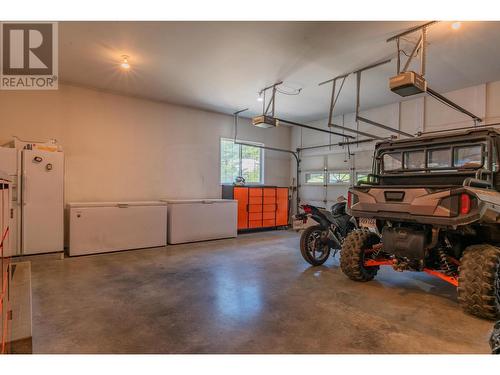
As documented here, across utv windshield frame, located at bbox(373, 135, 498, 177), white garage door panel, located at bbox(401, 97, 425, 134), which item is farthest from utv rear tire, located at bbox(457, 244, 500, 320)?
white garage door panel, located at bbox(401, 97, 425, 134)

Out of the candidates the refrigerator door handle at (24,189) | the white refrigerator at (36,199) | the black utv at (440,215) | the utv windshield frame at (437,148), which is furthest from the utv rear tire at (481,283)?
the refrigerator door handle at (24,189)

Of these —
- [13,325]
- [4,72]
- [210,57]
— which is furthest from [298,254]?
[4,72]

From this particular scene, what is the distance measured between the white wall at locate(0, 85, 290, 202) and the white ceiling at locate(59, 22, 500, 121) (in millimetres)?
431

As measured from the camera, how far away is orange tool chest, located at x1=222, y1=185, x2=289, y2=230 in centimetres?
755

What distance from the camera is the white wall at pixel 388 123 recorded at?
5.32 m

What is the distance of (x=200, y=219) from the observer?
6.39 meters

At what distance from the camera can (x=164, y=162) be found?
668 centimetres

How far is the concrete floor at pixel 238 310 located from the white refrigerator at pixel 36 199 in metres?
0.33

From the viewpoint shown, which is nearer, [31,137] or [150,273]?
[150,273]

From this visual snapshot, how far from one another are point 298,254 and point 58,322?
3.77 metres

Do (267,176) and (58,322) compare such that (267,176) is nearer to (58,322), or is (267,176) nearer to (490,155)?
(490,155)

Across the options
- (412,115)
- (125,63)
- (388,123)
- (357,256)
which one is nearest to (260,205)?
(388,123)

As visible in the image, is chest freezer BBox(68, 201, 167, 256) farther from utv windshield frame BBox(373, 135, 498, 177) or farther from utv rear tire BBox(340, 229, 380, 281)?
utv windshield frame BBox(373, 135, 498, 177)

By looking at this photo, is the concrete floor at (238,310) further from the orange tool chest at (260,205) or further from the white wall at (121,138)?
the orange tool chest at (260,205)
